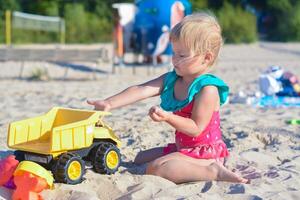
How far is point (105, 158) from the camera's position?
3.36 m


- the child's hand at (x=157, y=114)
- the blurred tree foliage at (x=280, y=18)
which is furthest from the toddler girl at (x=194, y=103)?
the blurred tree foliage at (x=280, y=18)

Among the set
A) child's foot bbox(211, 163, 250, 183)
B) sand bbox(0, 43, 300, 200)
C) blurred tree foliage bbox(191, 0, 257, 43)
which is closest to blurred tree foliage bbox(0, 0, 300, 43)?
blurred tree foliage bbox(191, 0, 257, 43)

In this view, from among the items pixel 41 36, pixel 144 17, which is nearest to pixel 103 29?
pixel 41 36

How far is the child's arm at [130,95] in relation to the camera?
11.2 feet

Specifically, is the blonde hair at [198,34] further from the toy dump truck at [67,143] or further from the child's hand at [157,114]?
the toy dump truck at [67,143]

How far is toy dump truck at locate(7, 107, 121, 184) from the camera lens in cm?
313

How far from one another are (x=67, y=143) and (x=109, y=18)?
2453cm

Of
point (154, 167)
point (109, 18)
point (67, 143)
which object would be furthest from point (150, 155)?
point (109, 18)

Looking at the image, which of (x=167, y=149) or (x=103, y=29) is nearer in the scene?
(x=167, y=149)

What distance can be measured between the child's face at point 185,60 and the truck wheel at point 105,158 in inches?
23.0

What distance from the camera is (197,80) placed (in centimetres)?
334

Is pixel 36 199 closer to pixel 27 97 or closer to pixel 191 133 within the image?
pixel 191 133

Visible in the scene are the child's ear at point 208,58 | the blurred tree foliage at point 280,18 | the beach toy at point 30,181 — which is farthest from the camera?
the blurred tree foliage at point 280,18

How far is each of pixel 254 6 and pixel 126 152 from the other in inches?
1115
